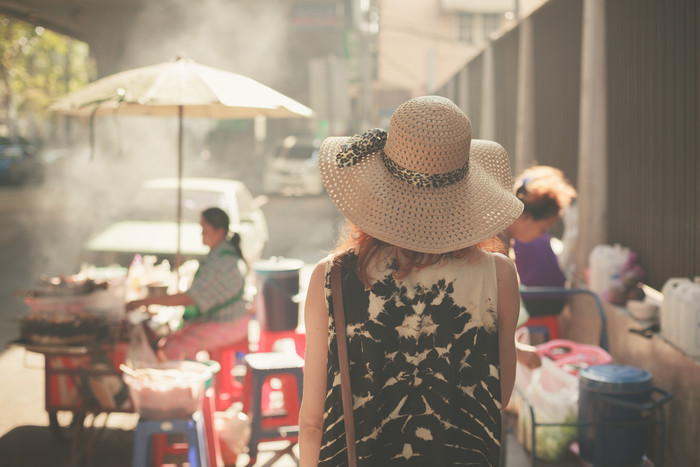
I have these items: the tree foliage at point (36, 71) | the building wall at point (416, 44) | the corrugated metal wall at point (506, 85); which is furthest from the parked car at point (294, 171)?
the building wall at point (416, 44)

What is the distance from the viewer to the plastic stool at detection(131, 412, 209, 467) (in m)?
3.87

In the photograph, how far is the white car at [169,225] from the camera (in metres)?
8.22

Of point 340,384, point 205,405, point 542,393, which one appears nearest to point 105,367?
point 205,405

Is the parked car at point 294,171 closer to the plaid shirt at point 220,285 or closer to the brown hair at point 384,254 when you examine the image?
the plaid shirt at point 220,285

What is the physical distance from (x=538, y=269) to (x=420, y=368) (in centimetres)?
371

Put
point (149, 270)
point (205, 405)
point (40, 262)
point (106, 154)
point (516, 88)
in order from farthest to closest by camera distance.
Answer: point (106, 154) < point (40, 262) < point (516, 88) < point (149, 270) < point (205, 405)

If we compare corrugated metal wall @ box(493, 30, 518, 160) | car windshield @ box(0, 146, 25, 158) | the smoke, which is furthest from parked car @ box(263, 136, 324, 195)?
car windshield @ box(0, 146, 25, 158)

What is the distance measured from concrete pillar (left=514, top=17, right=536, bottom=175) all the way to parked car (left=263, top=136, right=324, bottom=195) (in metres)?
13.8

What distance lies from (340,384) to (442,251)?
44 cm

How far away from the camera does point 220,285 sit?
16.4 feet

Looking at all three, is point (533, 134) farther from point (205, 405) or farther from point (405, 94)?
point (405, 94)

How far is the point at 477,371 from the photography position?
189cm

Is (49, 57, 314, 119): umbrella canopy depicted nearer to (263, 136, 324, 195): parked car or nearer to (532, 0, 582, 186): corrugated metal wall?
(532, 0, 582, 186): corrugated metal wall

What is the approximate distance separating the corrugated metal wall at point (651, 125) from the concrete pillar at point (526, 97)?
1594mm
